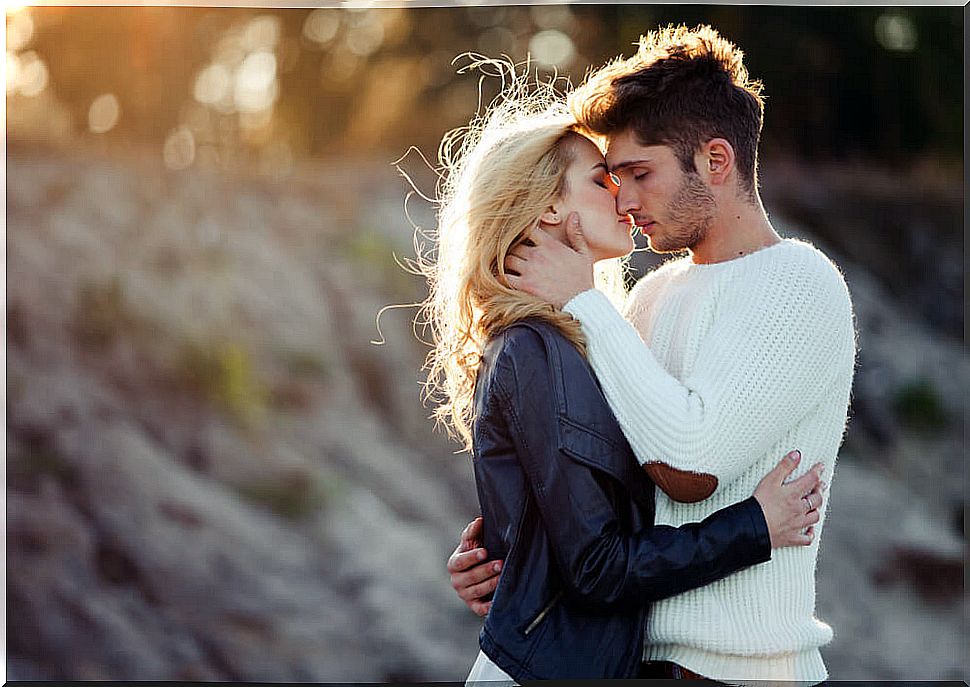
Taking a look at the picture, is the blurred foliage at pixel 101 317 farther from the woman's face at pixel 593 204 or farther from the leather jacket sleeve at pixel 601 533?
the leather jacket sleeve at pixel 601 533

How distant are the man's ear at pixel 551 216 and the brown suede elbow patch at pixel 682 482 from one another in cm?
42

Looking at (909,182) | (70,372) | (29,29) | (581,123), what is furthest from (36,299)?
(909,182)

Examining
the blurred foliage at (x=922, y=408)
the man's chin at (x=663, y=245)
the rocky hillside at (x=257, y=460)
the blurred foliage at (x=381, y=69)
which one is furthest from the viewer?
the blurred foliage at (x=922, y=408)

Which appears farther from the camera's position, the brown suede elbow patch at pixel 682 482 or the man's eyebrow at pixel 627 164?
the man's eyebrow at pixel 627 164

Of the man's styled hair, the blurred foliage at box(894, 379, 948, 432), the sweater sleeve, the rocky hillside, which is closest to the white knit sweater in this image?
the sweater sleeve

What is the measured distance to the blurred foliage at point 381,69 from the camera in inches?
196

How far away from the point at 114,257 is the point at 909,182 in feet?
13.3

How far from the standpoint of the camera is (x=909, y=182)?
5.98 m

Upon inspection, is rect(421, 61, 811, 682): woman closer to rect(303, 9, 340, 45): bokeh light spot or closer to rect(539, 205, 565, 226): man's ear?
rect(539, 205, 565, 226): man's ear

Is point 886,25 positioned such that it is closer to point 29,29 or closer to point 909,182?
point 909,182

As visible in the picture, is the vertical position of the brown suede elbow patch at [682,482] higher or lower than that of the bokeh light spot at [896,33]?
lower

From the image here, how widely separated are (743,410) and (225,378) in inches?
154

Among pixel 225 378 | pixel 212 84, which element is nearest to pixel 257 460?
Answer: pixel 225 378

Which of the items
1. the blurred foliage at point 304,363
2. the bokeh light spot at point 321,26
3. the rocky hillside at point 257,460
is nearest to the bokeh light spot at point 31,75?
the rocky hillside at point 257,460
